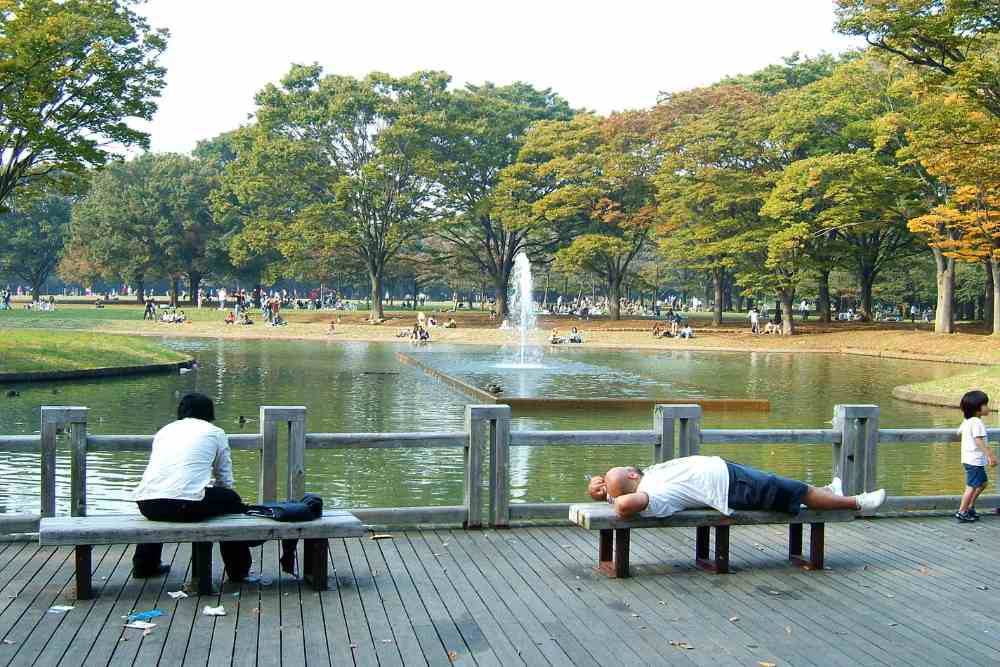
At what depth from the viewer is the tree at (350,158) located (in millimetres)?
56094

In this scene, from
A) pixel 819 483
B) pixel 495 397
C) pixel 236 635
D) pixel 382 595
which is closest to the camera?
pixel 236 635

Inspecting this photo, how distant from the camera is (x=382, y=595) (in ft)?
20.6

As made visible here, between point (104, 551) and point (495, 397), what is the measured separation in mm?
13646

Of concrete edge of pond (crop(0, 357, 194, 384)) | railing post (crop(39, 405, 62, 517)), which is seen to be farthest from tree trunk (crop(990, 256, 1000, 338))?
railing post (crop(39, 405, 62, 517))

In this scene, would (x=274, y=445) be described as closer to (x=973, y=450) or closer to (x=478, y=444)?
(x=478, y=444)

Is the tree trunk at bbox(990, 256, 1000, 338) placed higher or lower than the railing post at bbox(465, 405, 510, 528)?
higher

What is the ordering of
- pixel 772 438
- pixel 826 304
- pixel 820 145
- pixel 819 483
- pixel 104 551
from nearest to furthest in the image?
pixel 104 551 → pixel 772 438 → pixel 819 483 → pixel 820 145 → pixel 826 304

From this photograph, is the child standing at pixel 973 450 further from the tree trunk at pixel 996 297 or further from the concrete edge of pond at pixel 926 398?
the tree trunk at pixel 996 297

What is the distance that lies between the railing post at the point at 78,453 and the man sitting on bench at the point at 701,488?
3.73 meters

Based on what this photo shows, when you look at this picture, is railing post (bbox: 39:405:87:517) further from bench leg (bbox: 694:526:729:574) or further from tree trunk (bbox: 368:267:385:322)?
tree trunk (bbox: 368:267:385:322)

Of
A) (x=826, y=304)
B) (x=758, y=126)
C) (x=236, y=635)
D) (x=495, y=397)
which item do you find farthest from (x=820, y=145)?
(x=236, y=635)

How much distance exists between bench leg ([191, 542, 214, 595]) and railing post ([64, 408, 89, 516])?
1.45m

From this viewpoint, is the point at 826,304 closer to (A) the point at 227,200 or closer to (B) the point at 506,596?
(A) the point at 227,200

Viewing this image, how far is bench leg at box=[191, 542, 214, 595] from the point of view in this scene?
6148mm
